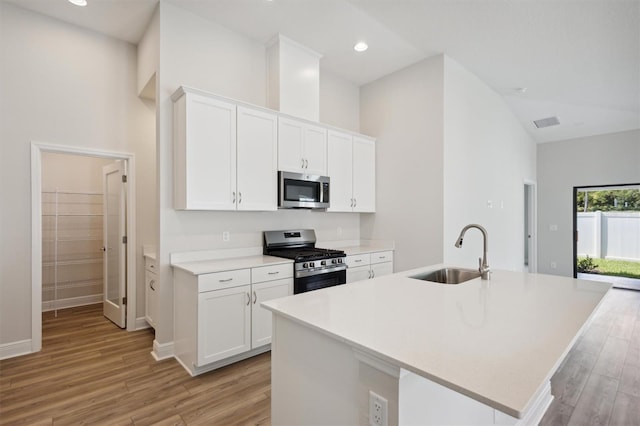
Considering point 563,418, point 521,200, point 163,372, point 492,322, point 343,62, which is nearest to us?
point 492,322

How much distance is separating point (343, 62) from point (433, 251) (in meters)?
2.70

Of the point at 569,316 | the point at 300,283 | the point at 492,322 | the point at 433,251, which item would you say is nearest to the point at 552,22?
→ the point at 433,251

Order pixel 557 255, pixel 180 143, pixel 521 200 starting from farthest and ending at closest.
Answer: pixel 557 255 → pixel 521 200 → pixel 180 143

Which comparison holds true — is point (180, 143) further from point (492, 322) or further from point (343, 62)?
point (492, 322)

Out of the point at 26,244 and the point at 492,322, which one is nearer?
the point at 492,322

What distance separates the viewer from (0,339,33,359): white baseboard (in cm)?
293

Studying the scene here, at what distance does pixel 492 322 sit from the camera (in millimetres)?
1300

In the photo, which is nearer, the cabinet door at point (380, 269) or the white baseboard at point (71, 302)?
the cabinet door at point (380, 269)

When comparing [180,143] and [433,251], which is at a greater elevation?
[180,143]

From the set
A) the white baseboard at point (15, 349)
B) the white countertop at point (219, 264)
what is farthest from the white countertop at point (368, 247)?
the white baseboard at point (15, 349)

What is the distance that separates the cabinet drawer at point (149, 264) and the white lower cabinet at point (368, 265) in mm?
2161

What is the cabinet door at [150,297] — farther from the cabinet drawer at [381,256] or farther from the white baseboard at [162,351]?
the cabinet drawer at [381,256]

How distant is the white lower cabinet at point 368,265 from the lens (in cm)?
377

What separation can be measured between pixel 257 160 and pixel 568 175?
21.2ft
